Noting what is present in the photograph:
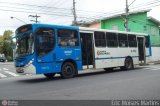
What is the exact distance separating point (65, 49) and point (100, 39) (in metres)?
3.59

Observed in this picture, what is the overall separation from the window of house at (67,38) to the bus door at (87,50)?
71 centimetres

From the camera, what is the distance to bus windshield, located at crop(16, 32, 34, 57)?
15.5m

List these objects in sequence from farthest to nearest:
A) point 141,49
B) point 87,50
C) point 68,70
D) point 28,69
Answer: point 141,49
point 87,50
point 68,70
point 28,69

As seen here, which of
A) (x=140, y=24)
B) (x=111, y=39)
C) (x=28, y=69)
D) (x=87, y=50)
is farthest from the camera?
(x=140, y=24)

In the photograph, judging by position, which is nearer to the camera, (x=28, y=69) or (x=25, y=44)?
(x=28, y=69)

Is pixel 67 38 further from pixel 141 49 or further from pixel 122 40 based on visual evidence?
pixel 141 49

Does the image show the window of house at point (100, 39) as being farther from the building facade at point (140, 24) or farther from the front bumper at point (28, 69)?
the building facade at point (140, 24)

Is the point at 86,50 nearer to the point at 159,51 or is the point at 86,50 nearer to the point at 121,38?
the point at 121,38

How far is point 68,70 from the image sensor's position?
17141 mm

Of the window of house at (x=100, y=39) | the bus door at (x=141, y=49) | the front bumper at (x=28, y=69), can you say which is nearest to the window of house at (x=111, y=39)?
the window of house at (x=100, y=39)

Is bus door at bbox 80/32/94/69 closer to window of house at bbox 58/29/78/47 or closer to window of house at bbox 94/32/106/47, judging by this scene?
window of house at bbox 94/32/106/47

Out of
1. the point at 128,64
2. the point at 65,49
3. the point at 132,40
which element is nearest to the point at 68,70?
the point at 65,49

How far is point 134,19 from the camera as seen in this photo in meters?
45.3

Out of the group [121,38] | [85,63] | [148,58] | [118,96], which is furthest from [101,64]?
[118,96]
